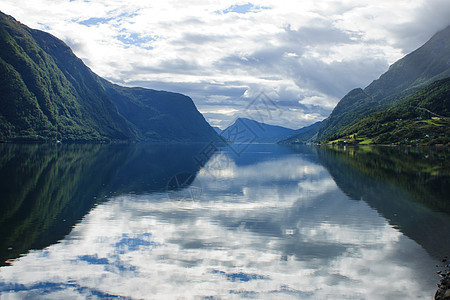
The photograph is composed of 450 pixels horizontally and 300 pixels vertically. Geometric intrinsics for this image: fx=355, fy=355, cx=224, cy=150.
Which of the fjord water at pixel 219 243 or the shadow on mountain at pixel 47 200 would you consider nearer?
the fjord water at pixel 219 243

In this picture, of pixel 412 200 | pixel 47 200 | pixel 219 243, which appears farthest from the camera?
pixel 412 200

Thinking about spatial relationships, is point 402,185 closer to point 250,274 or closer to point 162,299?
point 250,274

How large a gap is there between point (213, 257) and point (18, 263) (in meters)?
12.0

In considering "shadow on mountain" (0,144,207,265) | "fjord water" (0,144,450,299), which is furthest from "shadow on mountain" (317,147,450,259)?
"shadow on mountain" (0,144,207,265)

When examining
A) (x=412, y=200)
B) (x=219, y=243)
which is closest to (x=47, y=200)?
(x=219, y=243)

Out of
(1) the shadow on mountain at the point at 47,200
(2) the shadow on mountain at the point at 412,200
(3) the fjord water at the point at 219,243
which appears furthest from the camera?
(2) the shadow on mountain at the point at 412,200

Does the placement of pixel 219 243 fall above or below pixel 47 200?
below

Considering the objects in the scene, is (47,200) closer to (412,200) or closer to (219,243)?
(219,243)

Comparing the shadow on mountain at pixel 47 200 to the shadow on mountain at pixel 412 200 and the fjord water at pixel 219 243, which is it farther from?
the shadow on mountain at pixel 412 200

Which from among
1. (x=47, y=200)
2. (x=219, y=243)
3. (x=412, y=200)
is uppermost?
(x=412, y=200)

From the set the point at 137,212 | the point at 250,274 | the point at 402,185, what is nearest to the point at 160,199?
the point at 137,212

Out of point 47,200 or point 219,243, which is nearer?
point 219,243

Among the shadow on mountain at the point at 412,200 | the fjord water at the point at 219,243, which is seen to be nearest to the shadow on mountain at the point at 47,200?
the fjord water at the point at 219,243

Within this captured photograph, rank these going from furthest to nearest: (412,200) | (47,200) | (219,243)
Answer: (412,200), (47,200), (219,243)
